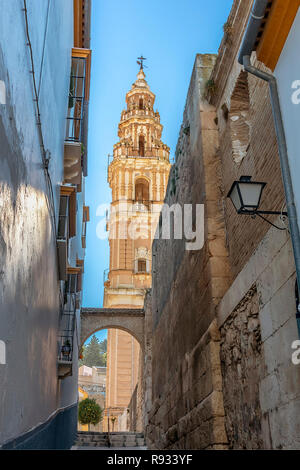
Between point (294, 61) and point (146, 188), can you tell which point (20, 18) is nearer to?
point (294, 61)

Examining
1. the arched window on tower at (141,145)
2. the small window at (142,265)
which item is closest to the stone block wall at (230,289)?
the small window at (142,265)

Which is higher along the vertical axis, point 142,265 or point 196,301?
point 142,265

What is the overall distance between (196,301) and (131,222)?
88.8 ft

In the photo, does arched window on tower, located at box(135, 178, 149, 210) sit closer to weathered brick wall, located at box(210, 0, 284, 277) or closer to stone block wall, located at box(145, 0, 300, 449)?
stone block wall, located at box(145, 0, 300, 449)

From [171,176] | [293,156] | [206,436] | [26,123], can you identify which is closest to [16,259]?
[26,123]

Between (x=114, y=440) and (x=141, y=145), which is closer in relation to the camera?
(x=114, y=440)

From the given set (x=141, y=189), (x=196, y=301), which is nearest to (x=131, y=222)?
(x=141, y=189)

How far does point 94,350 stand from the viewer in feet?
265

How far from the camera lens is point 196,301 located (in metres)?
7.32

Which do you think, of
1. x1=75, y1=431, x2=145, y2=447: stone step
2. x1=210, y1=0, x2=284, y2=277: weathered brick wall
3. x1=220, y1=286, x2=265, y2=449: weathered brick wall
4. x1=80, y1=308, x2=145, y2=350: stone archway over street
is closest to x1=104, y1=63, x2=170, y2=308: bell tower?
x1=80, y1=308, x2=145, y2=350: stone archway over street

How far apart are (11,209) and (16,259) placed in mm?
511

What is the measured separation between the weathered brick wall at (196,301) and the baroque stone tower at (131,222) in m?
19.6

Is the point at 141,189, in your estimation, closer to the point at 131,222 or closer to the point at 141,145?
the point at 131,222

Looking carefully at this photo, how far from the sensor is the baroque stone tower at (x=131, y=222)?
100.0 ft
